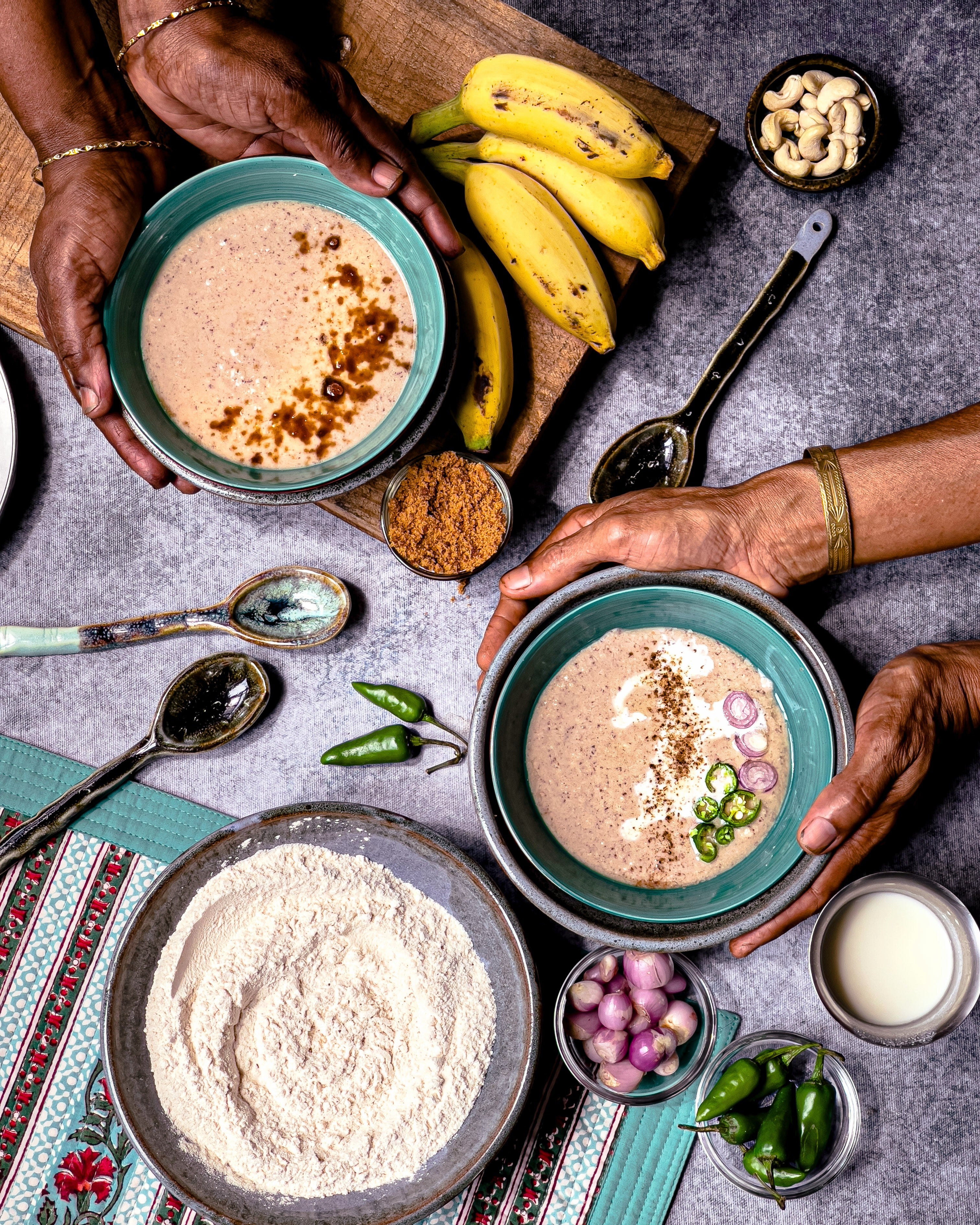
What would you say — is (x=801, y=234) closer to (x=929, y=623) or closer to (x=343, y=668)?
(x=929, y=623)

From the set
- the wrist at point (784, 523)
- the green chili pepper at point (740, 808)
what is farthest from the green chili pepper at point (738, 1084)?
the wrist at point (784, 523)

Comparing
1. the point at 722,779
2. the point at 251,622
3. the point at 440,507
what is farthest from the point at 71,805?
the point at 722,779

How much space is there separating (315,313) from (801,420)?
1.03m

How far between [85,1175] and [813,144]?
2.58 meters

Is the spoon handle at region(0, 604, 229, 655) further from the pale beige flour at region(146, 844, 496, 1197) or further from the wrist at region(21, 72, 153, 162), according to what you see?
the wrist at region(21, 72, 153, 162)

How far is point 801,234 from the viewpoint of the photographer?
1.91 meters

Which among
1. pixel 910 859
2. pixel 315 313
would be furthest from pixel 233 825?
pixel 910 859

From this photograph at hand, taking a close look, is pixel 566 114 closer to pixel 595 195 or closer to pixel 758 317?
pixel 595 195

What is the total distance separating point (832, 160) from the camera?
6.11 ft

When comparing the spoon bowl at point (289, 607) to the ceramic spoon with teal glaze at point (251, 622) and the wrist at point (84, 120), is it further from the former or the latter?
the wrist at point (84, 120)

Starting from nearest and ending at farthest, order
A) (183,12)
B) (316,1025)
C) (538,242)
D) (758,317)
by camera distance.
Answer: (183,12) < (538,242) < (316,1025) < (758,317)

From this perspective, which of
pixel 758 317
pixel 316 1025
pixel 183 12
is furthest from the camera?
pixel 758 317

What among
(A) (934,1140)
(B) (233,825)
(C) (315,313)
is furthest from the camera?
(A) (934,1140)

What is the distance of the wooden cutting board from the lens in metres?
1.82
